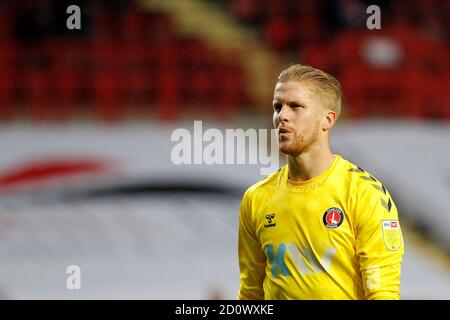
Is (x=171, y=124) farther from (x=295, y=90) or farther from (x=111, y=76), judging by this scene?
(x=295, y=90)

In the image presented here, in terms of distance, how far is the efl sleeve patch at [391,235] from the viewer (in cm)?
272

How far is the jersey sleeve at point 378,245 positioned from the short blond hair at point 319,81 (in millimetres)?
321

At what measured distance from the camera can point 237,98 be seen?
8969 mm

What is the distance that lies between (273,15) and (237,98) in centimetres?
102

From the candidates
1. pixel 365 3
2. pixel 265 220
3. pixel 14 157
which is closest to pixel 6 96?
pixel 14 157

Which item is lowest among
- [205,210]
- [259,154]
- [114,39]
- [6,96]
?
[205,210]

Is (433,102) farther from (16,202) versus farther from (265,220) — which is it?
(265,220)

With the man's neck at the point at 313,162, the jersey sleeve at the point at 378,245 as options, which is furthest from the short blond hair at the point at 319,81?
the jersey sleeve at the point at 378,245

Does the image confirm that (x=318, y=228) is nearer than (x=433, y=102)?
Yes

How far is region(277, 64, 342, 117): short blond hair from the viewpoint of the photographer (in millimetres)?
2822

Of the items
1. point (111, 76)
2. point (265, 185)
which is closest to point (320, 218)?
point (265, 185)

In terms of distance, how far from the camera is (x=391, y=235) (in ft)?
8.96

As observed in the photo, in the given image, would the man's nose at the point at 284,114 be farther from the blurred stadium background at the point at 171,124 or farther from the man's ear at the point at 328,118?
the blurred stadium background at the point at 171,124

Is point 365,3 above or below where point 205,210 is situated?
above
